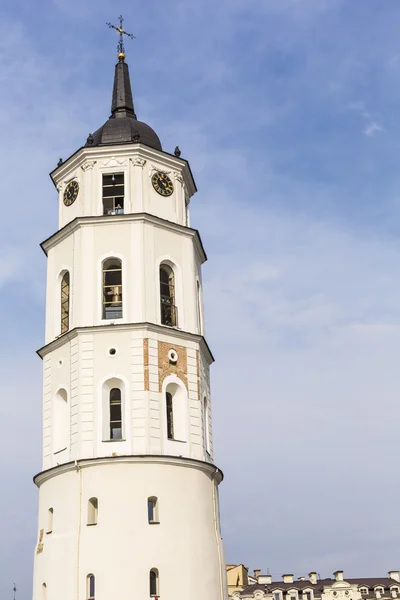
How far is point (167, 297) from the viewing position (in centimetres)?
3453

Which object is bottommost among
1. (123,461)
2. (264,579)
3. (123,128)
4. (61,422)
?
(123,461)

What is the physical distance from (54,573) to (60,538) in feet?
3.67

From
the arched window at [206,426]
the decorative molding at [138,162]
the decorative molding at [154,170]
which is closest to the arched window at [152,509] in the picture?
the arched window at [206,426]

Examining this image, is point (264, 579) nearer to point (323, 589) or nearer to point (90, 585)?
point (323, 589)

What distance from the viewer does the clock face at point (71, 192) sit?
3634cm

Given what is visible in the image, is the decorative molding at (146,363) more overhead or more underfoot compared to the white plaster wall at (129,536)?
more overhead

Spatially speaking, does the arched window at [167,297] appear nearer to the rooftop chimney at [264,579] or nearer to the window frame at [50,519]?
the window frame at [50,519]

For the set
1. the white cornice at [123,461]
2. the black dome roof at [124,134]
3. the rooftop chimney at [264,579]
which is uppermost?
the black dome roof at [124,134]

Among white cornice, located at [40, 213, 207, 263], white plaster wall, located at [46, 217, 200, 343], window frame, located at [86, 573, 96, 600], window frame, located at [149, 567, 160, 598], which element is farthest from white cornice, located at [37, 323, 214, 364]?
window frame, located at [86, 573, 96, 600]

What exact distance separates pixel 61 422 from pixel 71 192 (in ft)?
30.7

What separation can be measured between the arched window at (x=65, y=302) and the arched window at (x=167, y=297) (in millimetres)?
3617

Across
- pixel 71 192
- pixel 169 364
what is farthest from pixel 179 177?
pixel 169 364

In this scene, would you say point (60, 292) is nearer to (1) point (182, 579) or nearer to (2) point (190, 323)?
(2) point (190, 323)

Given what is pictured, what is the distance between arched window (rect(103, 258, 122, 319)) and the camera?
109ft
